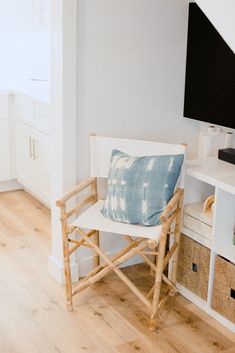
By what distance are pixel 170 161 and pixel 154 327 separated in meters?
0.83

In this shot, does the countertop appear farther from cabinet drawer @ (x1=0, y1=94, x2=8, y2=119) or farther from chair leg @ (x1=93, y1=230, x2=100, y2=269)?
chair leg @ (x1=93, y1=230, x2=100, y2=269)

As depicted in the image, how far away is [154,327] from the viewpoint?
108 inches

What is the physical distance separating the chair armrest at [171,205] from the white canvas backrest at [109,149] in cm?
23

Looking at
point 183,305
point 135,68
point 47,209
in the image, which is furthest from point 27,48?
point 183,305

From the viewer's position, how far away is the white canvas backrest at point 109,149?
9.84 ft

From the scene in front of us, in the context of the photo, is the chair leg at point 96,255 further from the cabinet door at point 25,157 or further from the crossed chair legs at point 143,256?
the cabinet door at point 25,157

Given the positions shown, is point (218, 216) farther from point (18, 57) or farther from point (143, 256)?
point (18, 57)

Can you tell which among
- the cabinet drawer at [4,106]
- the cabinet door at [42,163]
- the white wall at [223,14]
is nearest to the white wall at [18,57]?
the cabinet drawer at [4,106]

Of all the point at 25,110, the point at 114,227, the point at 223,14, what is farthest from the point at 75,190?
the point at 25,110

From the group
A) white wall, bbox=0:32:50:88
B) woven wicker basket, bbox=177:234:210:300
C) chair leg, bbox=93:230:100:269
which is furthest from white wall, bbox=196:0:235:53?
white wall, bbox=0:32:50:88

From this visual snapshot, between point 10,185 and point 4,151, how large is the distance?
330mm

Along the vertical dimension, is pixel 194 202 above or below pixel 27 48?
below

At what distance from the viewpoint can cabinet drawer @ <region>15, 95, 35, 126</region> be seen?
14.3 feet

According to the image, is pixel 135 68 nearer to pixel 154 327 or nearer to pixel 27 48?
pixel 154 327
